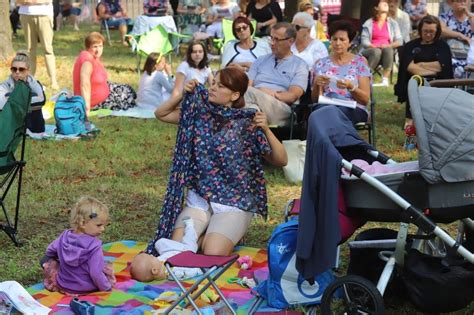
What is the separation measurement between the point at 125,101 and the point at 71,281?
23.3 feet

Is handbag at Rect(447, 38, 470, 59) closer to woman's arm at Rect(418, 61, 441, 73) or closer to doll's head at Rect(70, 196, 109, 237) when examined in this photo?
woman's arm at Rect(418, 61, 441, 73)

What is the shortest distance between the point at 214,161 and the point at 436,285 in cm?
199

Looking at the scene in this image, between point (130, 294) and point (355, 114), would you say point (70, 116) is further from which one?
point (130, 294)

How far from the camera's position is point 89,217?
5004 mm

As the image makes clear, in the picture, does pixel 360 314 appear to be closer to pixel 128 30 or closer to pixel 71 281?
pixel 71 281

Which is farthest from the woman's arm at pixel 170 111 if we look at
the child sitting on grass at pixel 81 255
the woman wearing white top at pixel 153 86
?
the woman wearing white top at pixel 153 86

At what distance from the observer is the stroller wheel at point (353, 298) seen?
14.0ft

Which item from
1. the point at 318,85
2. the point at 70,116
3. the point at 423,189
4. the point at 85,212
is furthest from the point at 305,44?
the point at 423,189

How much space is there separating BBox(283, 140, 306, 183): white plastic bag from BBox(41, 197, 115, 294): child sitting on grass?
9.52 feet

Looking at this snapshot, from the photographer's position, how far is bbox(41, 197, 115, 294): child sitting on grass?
5.01 m

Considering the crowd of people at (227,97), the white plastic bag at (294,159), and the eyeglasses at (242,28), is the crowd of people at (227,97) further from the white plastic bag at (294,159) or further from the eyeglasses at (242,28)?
the white plastic bag at (294,159)

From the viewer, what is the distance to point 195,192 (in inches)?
231

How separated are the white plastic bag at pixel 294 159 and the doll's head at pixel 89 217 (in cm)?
292

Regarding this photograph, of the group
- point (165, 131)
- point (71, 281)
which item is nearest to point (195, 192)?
point (71, 281)
